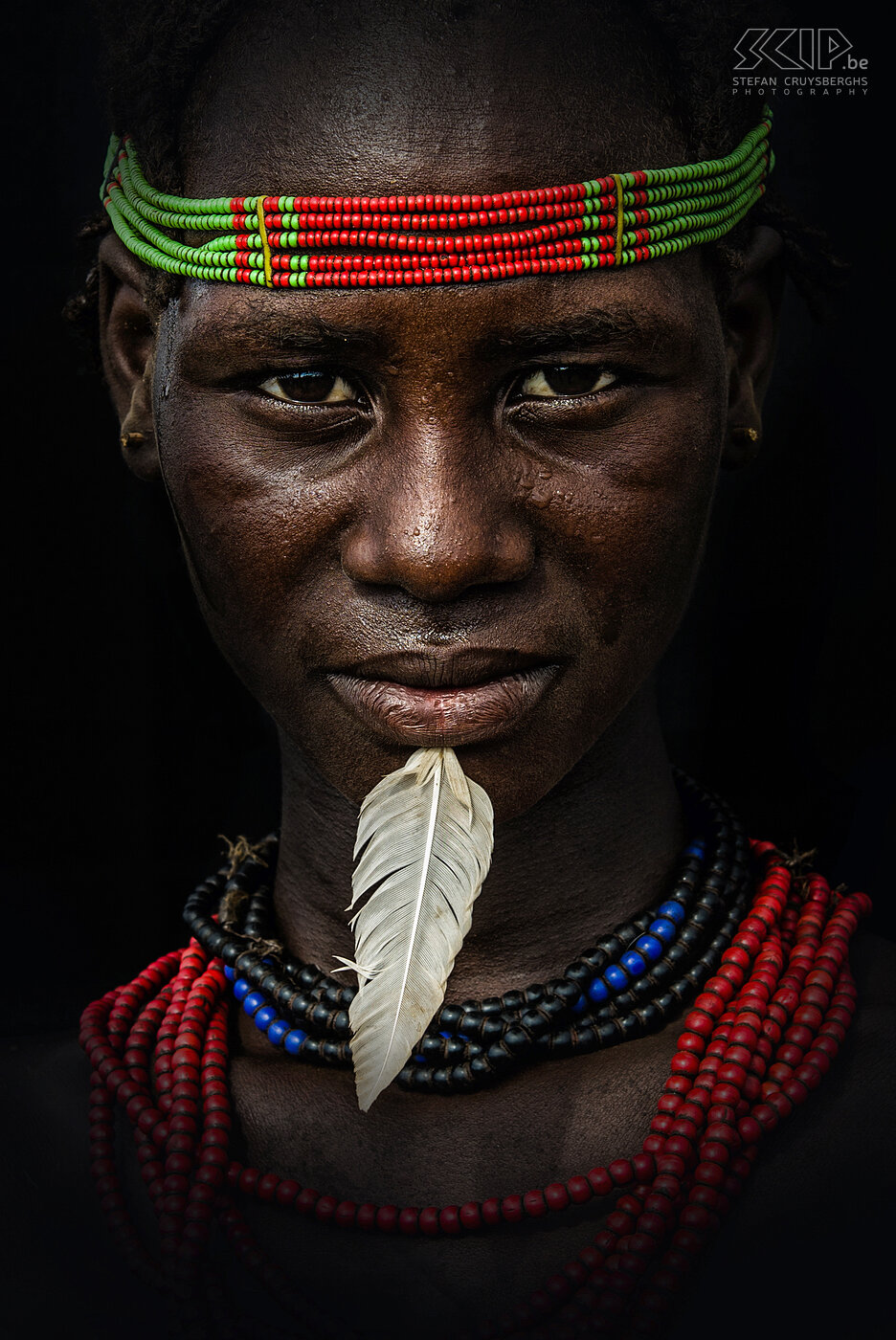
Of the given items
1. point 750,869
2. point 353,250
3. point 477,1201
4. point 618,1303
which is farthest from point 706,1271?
point 353,250

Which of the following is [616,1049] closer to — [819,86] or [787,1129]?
[787,1129]

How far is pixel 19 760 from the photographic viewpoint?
3248 mm

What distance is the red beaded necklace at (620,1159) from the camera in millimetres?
2074

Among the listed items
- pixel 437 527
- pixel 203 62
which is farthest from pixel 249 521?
pixel 203 62

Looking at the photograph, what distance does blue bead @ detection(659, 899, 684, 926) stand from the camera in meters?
2.38

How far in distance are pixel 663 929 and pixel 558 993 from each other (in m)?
0.20

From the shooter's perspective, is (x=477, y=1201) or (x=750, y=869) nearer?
(x=477, y=1201)

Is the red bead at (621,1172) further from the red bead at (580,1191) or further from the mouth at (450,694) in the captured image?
the mouth at (450,694)

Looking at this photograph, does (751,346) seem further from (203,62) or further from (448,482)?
(203,62)

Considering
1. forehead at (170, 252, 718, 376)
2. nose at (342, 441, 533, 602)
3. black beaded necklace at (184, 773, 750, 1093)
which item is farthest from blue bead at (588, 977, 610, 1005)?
forehead at (170, 252, 718, 376)

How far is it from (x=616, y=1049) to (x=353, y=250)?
126cm

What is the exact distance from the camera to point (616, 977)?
2.34 metres


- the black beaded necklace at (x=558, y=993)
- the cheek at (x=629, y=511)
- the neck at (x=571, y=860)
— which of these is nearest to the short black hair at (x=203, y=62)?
the cheek at (x=629, y=511)

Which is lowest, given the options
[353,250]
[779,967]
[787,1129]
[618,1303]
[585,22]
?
[618,1303]
